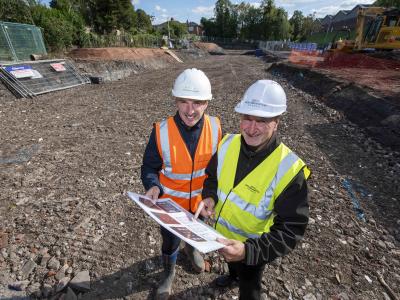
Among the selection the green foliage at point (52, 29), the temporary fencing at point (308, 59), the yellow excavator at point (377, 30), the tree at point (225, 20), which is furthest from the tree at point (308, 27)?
the green foliage at point (52, 29)

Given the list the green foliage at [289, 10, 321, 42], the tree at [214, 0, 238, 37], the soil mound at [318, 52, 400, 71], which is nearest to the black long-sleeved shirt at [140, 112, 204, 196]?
the soil mound at [318, 52, 400, 71]

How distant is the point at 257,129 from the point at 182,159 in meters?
0.91

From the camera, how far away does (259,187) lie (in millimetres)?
1917

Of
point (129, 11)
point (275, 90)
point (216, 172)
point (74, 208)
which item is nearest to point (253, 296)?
point (216, 172)

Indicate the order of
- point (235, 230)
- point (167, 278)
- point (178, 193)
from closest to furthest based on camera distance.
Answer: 1. point (235, 230)
2. point (178, 193)
3. point (167, 278)

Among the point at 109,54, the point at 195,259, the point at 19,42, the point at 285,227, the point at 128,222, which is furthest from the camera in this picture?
the point at 109,54

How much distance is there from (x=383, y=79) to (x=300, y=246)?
13.1m

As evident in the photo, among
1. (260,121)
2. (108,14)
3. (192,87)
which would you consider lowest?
(260,121)

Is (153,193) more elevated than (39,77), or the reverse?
(153,193)

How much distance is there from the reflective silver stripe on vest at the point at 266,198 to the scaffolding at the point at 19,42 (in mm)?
16838

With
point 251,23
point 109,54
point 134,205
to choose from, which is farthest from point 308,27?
point 134,205

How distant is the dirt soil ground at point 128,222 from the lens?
3125mm

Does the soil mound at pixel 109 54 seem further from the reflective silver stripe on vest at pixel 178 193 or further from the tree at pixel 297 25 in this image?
the tree at pixel 297 25

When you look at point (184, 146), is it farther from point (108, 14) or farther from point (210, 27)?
point (210, 27)
